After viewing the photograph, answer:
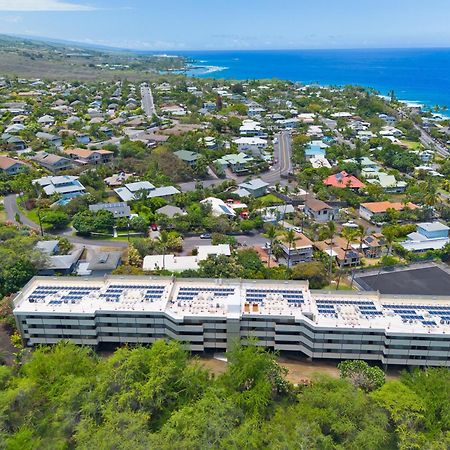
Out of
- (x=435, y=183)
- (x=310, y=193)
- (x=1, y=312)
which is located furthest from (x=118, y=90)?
(x=1, y=312)

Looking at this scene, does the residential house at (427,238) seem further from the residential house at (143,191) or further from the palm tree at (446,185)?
the residential house at (143,191)

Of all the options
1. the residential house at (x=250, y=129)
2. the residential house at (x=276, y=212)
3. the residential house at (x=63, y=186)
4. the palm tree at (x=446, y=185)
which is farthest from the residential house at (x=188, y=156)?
the palm tree at (x=446, y=185)

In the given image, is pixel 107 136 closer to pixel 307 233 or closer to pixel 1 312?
pixel 307 233

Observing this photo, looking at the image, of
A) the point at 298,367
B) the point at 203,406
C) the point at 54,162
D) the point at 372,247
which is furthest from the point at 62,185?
the point at 203,406

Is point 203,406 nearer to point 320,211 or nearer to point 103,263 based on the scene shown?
point 103,263

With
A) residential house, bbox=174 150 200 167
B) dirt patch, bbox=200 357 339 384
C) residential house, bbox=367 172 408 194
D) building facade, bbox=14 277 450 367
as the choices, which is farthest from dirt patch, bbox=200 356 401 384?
residential house, bbox=174 150 200 167

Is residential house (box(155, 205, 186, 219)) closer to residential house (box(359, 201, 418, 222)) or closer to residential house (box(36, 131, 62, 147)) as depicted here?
residential house (box(359, 201, 418, 222))
